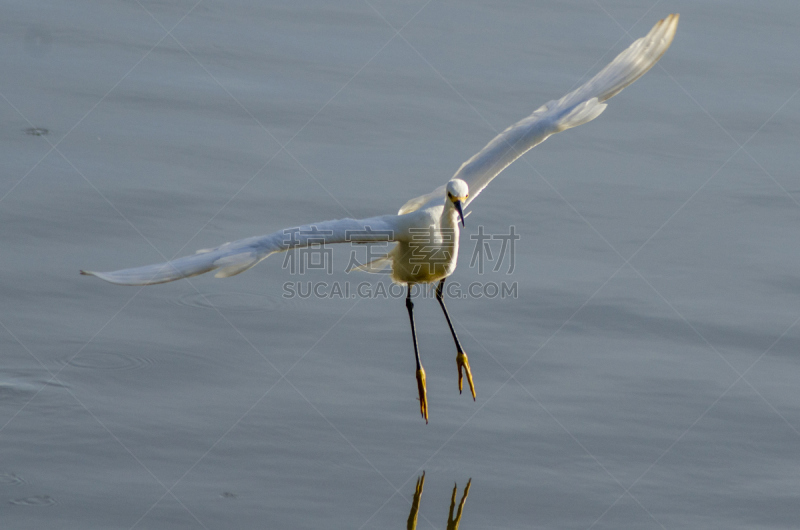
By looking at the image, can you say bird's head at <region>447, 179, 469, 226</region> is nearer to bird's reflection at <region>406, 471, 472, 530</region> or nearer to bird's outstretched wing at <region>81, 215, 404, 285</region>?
bird's outstretched wing at <region>81, 215, 404, 285</region>

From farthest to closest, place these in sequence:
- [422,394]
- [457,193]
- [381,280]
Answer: [381,280], [457,193], [422,394]

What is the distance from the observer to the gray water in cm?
554

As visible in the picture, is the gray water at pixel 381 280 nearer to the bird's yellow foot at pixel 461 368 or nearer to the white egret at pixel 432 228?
the bird's yellow foot at pixel 461 368

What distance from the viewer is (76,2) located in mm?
11906

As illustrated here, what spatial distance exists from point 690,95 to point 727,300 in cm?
360

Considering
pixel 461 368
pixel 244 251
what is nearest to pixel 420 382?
pixel 461 368

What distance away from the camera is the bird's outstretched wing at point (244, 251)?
520 cm

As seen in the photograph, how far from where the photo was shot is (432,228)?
21.8ft

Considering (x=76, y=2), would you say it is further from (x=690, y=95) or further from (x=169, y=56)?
(x=690, y=95)

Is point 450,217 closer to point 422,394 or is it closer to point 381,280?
point 422,394

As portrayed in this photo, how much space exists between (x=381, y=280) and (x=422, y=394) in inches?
64.7

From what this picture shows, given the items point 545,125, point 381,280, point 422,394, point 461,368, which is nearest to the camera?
point 422,394

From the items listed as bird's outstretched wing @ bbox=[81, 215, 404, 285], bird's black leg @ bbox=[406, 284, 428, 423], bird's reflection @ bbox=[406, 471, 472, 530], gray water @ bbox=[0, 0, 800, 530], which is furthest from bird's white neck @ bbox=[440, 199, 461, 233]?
bird's reflection @ bbox=[406, 471, 472, 530]

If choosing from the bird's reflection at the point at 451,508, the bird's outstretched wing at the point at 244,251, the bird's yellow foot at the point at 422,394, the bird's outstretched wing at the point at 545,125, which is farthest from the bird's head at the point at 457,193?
the bird's reflection at the point at 451,508
